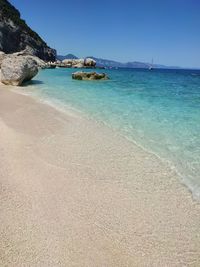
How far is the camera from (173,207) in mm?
4770

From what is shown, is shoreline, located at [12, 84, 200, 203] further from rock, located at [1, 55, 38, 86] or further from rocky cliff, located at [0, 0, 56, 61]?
rocky cliff, located at [0, 0, 56, 61]

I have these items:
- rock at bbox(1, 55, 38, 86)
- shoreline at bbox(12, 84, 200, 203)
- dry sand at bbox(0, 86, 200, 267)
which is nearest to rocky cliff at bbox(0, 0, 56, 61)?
rock at bbox(1, 55, 38, 86)

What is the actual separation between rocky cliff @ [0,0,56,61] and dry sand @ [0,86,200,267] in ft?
269

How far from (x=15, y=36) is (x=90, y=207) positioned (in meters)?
91.0

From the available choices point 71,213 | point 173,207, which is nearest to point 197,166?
point 173,207

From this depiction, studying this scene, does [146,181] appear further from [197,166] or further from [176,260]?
[176,260]

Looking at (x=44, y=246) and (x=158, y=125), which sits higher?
(x=44, y=246)

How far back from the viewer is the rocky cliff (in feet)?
272

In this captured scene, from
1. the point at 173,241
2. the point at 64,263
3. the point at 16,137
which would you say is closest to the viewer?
the point at 64,263

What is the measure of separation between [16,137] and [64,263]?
4.76 m

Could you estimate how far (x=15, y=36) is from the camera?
8694cm

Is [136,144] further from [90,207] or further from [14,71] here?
[14,71]

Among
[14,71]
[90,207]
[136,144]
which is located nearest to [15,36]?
[14,71]

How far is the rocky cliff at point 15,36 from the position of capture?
272ft
